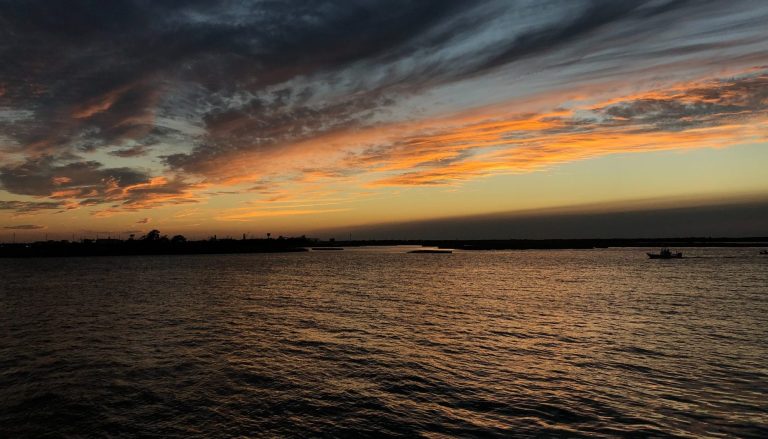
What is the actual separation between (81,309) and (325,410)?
51.0 m

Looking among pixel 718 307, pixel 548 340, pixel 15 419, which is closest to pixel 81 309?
pixel 15 419

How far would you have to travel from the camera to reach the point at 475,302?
59312mm

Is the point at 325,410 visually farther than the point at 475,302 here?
No

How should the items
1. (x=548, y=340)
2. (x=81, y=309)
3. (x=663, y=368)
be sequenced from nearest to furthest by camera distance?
1. (x=663, y=368)
2. (x=548, y=340)
3. (x=81, y=309)

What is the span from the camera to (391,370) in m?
27.6

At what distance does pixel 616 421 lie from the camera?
62.9 ft

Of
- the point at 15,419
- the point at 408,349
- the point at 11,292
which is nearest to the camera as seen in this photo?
the point at 15,419

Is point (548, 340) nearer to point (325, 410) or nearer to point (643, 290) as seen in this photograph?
point (325, 410)

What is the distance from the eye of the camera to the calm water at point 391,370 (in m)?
19.5

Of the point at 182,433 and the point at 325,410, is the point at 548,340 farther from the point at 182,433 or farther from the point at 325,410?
the point at 182,433

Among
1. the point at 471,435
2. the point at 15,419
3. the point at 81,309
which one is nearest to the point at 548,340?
the point at 471,435

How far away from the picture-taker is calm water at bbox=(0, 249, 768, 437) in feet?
64.1

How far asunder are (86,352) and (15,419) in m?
14.4

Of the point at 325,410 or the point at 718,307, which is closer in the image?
the point at 325,410
